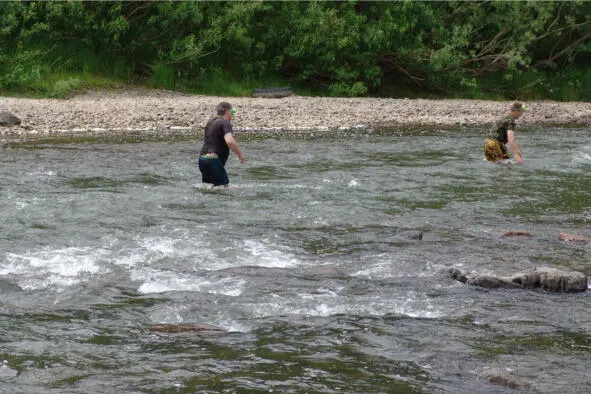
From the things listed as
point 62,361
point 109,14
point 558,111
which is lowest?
point 62,361

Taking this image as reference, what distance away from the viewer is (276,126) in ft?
82.1

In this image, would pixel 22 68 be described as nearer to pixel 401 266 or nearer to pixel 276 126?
pixel 276 126

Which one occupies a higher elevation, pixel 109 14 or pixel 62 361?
pixel 109 14

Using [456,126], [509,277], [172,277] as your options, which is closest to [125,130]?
[456,126]

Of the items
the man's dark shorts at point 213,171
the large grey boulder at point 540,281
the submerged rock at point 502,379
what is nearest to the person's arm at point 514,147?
the man's dark shorts at point 213,171

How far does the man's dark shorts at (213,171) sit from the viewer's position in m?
15.5

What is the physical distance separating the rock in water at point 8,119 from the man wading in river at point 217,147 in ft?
29.4

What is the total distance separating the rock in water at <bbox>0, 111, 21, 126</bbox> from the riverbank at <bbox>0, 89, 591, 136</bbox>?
0.59 ft

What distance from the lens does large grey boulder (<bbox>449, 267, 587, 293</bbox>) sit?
31.6 feet

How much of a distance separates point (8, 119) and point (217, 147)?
959cm

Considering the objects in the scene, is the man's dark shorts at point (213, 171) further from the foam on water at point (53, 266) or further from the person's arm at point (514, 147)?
the person's arm at point (514, 147)

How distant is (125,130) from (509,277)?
50.6ft

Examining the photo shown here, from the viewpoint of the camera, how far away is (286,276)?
1017 cm

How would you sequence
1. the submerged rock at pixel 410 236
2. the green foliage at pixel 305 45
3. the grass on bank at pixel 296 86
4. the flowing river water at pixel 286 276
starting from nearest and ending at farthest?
the flowing river water at pixel 286 276 → the submerged rock at pixel 410 236 → the grass on bank at pixel 296 86 → the green foliage at pixel 305 45
